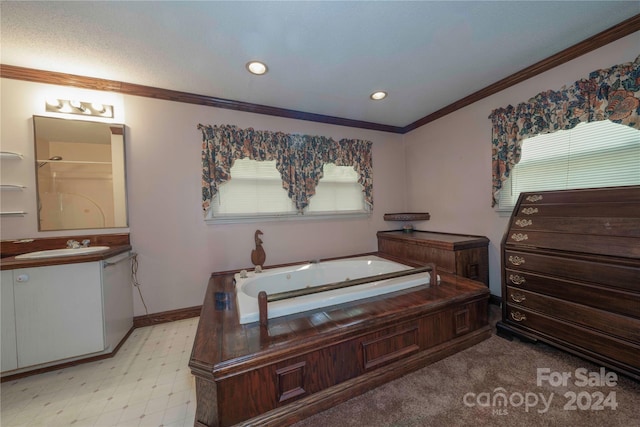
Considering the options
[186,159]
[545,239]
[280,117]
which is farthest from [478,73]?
[186,159]

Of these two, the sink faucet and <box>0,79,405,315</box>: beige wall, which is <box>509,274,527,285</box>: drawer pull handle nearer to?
<box>0,79,405,315</box>: beige wall

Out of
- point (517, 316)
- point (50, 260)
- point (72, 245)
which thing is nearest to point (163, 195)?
point (72, 245)

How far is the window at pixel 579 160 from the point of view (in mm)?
1685

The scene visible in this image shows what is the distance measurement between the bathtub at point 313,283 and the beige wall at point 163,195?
1.62 ft

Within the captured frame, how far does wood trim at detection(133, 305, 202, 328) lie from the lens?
2.26m

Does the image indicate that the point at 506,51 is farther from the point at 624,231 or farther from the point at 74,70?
the point at 74,70

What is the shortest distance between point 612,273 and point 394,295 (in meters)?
1.29

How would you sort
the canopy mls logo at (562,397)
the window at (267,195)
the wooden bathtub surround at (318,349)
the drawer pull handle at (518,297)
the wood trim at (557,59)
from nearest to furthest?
1. the wooden bathtub surround at (318,349)
2. the canopy mls logo at (562,397)
3. the wood trim at (557,59)
4. the drawer pull handle at (518,297)
5. the window at (267,195)

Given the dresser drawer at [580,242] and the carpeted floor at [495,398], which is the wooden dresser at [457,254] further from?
the carpeted floor at [495,398]

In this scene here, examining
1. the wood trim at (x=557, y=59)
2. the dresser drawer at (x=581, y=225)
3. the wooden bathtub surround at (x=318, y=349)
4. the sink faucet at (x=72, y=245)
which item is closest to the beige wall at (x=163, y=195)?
the sink faucet at (x=72, y=245)

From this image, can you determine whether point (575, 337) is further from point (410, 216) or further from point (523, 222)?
point (410, 216)

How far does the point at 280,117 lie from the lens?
282 cm

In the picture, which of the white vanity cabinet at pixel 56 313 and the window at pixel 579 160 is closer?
Answer: the white vanity cabinet at pixel 56 313

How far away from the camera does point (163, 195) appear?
2.34 m
